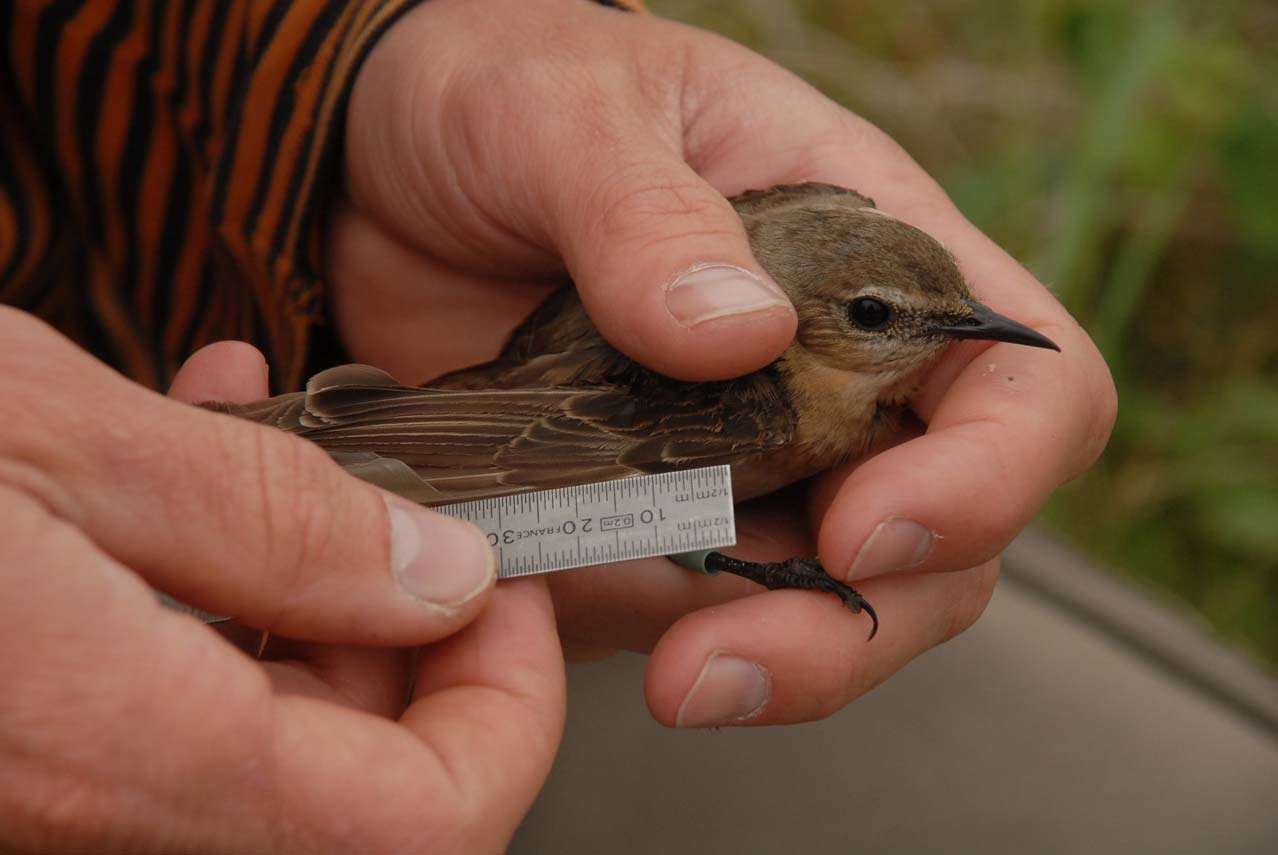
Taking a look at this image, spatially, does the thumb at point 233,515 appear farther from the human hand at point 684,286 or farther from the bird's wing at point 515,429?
the human hand at point 684,286

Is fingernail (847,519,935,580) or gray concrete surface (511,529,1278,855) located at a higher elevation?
fingernail (847,519,935,580)

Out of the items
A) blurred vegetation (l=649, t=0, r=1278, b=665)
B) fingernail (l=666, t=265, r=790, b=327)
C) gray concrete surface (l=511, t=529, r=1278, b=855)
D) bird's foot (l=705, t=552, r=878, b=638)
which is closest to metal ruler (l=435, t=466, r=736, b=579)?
bird's foot (l=705, t=552, r=878, b=638)

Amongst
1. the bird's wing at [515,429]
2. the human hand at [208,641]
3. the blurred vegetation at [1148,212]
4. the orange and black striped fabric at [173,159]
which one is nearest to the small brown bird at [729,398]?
the bird's wing at [515,429]

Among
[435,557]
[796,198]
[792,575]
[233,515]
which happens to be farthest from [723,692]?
[796,198]

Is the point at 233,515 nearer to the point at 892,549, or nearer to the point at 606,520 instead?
the point at 606,520

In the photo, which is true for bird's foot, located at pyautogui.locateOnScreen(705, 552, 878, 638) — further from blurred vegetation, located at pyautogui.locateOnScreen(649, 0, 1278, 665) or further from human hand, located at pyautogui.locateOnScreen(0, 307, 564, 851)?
blurred vegetation, located at pyautogui.locateOnScreen(649, 0, 1278, 665)

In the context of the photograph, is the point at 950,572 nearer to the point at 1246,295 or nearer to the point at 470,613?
the point at 470,613
